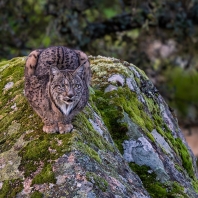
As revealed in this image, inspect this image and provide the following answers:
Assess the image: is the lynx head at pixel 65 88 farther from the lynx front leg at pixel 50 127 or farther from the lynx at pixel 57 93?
the lynx front leg at pixel 50 127

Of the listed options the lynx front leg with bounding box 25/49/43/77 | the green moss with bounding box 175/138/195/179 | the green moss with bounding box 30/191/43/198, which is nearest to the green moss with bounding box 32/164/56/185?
the green moss with bounding box 30/191/43/198

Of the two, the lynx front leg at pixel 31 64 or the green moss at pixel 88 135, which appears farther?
the lynx front leg at pixel 31 64

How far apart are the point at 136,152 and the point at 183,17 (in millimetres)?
6984

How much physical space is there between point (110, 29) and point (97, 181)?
29.0 ft

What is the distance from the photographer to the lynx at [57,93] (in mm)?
5617

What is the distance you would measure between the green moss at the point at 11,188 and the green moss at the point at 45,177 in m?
0.14


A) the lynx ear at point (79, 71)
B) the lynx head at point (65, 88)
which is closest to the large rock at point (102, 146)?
the lynx head at point (65, 88)

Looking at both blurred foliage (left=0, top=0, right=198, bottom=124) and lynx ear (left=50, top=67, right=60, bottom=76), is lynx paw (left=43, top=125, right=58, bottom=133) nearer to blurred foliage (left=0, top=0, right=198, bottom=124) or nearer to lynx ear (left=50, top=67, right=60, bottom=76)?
lynx ear (left=50, top=67, right=60, bottom=76)

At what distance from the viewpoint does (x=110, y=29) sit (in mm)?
13570

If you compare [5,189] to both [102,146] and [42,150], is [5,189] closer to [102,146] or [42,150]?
[42,150]

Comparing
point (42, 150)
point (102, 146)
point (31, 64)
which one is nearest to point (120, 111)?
point (102, 146)

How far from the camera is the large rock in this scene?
5078 mm

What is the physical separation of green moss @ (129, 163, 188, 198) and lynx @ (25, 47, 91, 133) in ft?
3.06

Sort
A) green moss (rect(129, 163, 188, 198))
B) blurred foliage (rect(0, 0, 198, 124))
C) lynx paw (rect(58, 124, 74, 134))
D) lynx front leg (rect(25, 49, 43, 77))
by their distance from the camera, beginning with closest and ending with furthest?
1. lynx paw (rect(58, 124, 74, 134))
2. green moss (rect(129, 163, 188, 198))
3. lynx front leg (rect(25, 49, 43, 77))
4. blurred foliage (rect(0, 0, 198, 124))
